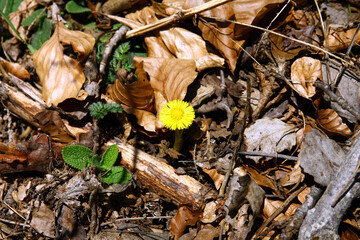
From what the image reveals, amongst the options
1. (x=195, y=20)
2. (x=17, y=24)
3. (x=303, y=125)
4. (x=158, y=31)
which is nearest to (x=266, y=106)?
(x=303, y=125)

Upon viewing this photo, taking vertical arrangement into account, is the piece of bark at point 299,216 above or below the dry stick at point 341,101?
below

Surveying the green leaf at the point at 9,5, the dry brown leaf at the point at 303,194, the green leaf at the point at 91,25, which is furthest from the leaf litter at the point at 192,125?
the green leaf at the point at 9,5

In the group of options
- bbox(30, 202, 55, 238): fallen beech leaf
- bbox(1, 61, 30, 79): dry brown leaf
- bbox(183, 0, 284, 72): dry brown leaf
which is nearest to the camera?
bbox(30, 202, 55, 238): fallen beech leaf

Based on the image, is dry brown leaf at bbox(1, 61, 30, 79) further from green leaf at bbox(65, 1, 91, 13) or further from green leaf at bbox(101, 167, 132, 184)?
green leaf at bbox(101, 167, 132, 184)

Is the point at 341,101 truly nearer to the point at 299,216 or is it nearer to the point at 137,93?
the point at 299,216

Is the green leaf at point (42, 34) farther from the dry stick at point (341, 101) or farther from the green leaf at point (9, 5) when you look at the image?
the dry stick at point (341, 101)

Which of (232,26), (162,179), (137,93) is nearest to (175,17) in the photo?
(232,26)

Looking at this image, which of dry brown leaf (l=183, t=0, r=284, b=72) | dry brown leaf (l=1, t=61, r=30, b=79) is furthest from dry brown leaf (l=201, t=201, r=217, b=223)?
dry brown leaf (l=1, t=61, r=30, b=79)
